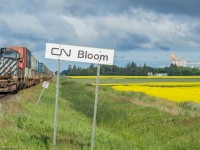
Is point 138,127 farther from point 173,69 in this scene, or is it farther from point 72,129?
point 173,69

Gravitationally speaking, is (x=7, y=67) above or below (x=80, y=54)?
below

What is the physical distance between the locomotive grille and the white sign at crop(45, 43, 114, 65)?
70.0 feet

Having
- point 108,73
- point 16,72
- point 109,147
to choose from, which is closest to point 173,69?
point 108,73

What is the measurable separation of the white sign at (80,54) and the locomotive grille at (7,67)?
21331 millimetres

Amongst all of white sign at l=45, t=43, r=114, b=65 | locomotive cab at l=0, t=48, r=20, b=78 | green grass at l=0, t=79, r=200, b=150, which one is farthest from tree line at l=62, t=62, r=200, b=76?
white sign at l=45, t=43, r=114, b=65

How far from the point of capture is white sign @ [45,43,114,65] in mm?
9094

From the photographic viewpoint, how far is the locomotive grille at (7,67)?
29.8m

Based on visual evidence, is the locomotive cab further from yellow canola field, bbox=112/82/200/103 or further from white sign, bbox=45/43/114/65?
white sign, bbox=45/43/114/65

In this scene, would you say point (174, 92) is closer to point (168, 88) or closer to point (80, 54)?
point (168, 88)

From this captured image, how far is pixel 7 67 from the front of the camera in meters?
30.1

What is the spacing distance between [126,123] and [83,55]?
10143 millimetres

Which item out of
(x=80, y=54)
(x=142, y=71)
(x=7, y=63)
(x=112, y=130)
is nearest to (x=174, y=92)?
(x=7, y=63)

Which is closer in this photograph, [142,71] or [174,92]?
[174,92]

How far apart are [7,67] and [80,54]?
72.0 ft
